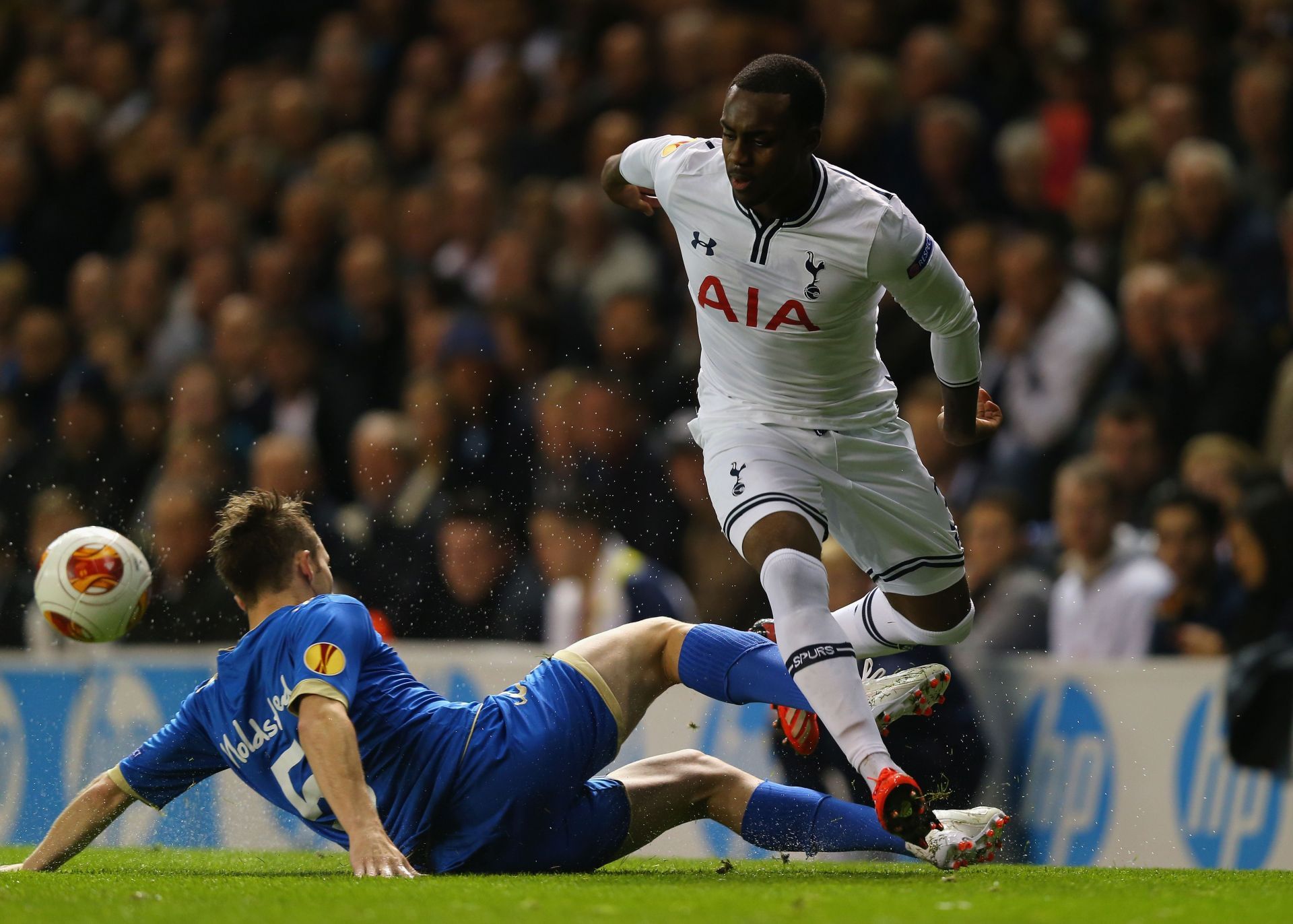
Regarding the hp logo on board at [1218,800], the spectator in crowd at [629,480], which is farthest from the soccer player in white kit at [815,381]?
the spectator in crowd at [629,480]

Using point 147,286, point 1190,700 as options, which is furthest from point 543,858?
point 147,286

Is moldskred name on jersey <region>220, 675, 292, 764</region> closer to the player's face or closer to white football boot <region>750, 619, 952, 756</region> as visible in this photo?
white football boot <region>750, 619, 952, 756</region>

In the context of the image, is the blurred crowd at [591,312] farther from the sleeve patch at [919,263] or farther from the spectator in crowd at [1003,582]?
the sleeve patch at [919,263]

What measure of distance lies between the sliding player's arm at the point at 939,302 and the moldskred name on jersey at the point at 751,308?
30cm

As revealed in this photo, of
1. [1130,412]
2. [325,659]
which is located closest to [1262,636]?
[1130,412]

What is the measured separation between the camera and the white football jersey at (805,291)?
19.0 feet

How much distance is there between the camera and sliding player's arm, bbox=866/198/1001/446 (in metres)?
5.75

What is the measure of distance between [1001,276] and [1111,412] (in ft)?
3.91

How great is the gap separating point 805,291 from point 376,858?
7.40 feet

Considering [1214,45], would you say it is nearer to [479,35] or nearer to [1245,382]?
[1245,382]

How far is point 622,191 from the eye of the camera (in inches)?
266

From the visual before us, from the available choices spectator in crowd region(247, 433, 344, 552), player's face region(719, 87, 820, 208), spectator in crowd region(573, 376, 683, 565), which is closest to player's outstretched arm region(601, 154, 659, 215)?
player's face region(719, 87, 820, 208)

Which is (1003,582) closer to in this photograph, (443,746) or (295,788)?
(443,746)

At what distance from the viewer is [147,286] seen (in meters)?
13.8
